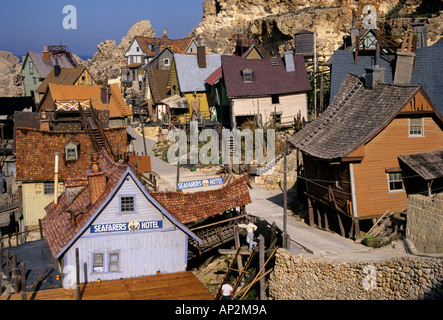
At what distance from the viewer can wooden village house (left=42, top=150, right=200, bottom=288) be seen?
27047 millimetres

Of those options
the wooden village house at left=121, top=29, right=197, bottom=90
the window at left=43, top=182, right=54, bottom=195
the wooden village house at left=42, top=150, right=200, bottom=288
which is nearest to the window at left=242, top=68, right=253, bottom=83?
the window at left=43, top=182, right=54, bottom=195

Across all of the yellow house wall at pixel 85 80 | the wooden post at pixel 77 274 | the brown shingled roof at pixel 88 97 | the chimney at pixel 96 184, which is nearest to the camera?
the wooden post at pixel 77 274

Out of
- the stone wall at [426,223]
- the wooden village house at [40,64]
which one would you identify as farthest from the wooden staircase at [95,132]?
the wooden village house at [40,64]

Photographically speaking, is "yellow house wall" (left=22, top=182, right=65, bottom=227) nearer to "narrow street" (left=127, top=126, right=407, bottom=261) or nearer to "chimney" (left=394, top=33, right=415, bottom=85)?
"narrow street" (left=127, top=126, right=407, bottom=261)

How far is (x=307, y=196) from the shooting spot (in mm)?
34469

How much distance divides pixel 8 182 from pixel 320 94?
93.7ft

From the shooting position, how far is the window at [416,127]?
30047mm

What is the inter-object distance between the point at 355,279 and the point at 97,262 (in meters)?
11.9

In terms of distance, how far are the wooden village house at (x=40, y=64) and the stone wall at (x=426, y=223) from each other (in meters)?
65.2

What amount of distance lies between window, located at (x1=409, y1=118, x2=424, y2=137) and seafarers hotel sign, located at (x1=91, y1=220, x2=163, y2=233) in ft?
45.0

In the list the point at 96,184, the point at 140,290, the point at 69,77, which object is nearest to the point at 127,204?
the point at 96,184

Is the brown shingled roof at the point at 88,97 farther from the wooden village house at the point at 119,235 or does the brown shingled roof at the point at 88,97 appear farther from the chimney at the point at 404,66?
the wooden village house at the point at 119,235

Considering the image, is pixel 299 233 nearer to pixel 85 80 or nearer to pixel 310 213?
pixel 310 213

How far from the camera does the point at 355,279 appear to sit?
77.7 ft
